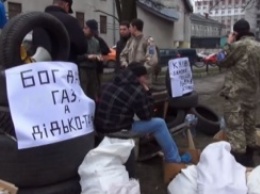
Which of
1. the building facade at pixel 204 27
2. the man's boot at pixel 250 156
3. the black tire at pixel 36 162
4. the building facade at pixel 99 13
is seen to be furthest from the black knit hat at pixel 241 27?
the building facade at pixel 204 27

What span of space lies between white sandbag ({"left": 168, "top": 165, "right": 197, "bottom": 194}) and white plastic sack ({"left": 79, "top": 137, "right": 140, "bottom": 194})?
57 centimetres

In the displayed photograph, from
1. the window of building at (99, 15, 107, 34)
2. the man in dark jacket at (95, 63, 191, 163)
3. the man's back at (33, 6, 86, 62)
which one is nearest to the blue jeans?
the man in dark jacket at (95, 63, 191, 163)

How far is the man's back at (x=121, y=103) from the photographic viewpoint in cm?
455

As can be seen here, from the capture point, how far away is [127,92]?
15.2 ft

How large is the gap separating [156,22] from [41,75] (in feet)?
119

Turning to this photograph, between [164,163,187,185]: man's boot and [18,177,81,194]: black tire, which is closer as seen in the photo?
[18,177,81,194]: black tire

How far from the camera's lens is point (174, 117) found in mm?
6523

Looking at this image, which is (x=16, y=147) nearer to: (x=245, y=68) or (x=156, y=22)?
(x=245, y=68)

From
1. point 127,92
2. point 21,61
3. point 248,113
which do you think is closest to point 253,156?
point 248,113

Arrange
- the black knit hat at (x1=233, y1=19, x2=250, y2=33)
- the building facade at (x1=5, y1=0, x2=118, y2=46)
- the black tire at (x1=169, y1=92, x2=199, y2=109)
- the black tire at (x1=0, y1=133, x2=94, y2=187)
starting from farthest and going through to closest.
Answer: the building facade at (x1=5, y1=0, x2=118, y2=46) → the black tire at (x1=169, y1=92, x2=199, y2=109) → the black knit hat at (x1=233, y1=19, x2=250, y2=33) → the black tire at (x1=0, y1=133, x2=94, y2=187)

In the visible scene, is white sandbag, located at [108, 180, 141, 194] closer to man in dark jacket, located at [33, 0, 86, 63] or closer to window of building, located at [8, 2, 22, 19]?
man in dark jacket, located at [33, 0, 86, 63]

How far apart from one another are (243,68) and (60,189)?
2882mm

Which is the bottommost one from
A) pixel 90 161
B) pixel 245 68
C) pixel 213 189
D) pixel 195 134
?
pixel 195 134

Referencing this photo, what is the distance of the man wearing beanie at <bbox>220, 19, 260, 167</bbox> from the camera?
537 cm
